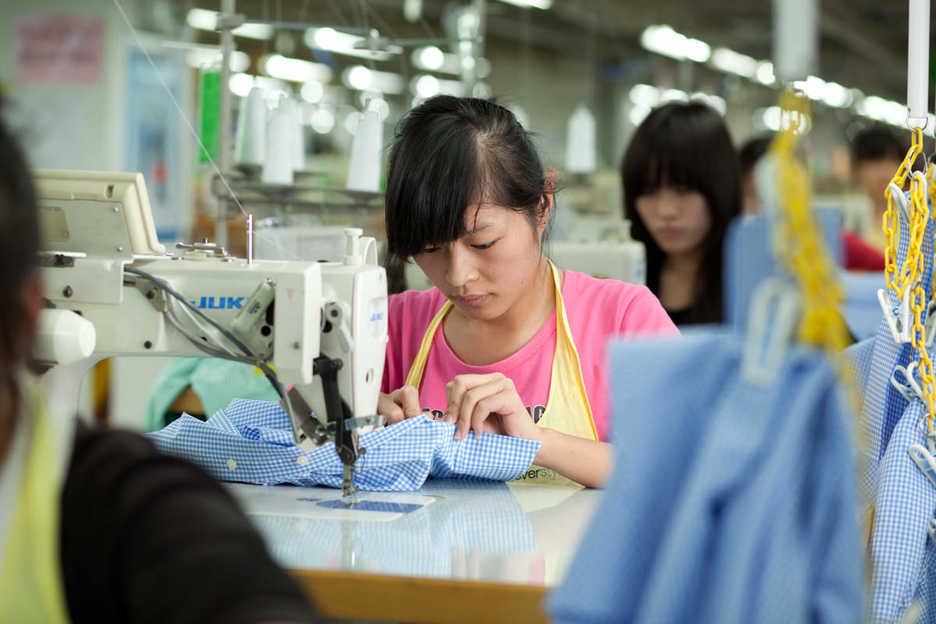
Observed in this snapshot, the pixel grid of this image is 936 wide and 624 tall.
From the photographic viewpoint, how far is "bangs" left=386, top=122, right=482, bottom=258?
185 cm

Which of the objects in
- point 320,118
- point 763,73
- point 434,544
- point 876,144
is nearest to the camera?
point 434,544

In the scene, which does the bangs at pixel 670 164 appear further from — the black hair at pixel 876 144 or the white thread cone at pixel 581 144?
the white thread cone at pixel 581 144

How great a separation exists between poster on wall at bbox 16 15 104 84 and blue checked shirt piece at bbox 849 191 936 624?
254 inches

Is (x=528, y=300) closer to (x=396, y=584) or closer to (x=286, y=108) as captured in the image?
(x=396, y=584)

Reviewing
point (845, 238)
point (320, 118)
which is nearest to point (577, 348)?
point (320, 118)

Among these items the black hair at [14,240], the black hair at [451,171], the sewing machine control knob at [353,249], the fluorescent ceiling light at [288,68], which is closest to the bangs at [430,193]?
the black hair at [451,171]

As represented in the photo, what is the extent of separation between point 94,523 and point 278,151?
2.29 metres

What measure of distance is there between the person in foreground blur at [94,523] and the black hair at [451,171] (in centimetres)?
100

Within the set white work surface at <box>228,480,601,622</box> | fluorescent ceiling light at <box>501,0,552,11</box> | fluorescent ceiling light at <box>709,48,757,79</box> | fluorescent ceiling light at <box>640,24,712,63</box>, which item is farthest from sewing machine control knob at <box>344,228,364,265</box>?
fluorescent ceiling light at <box>709,48,757,79</box>

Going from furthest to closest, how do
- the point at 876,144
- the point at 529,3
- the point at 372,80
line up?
1. the point at 529,3
2. the point at 876,144
3. the point at 372,80

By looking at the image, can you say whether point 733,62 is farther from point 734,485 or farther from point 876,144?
point 734,485

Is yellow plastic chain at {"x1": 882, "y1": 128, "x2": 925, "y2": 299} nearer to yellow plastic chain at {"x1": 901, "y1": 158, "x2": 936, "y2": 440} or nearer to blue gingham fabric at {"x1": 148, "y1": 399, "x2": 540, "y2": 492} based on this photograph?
yellow plastic chain at {"x1": 901, "y1": 158, "x2": 936, "y2": 440}

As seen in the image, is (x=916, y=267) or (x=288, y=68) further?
(x=288, y=68)

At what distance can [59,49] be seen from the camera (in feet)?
24.3
